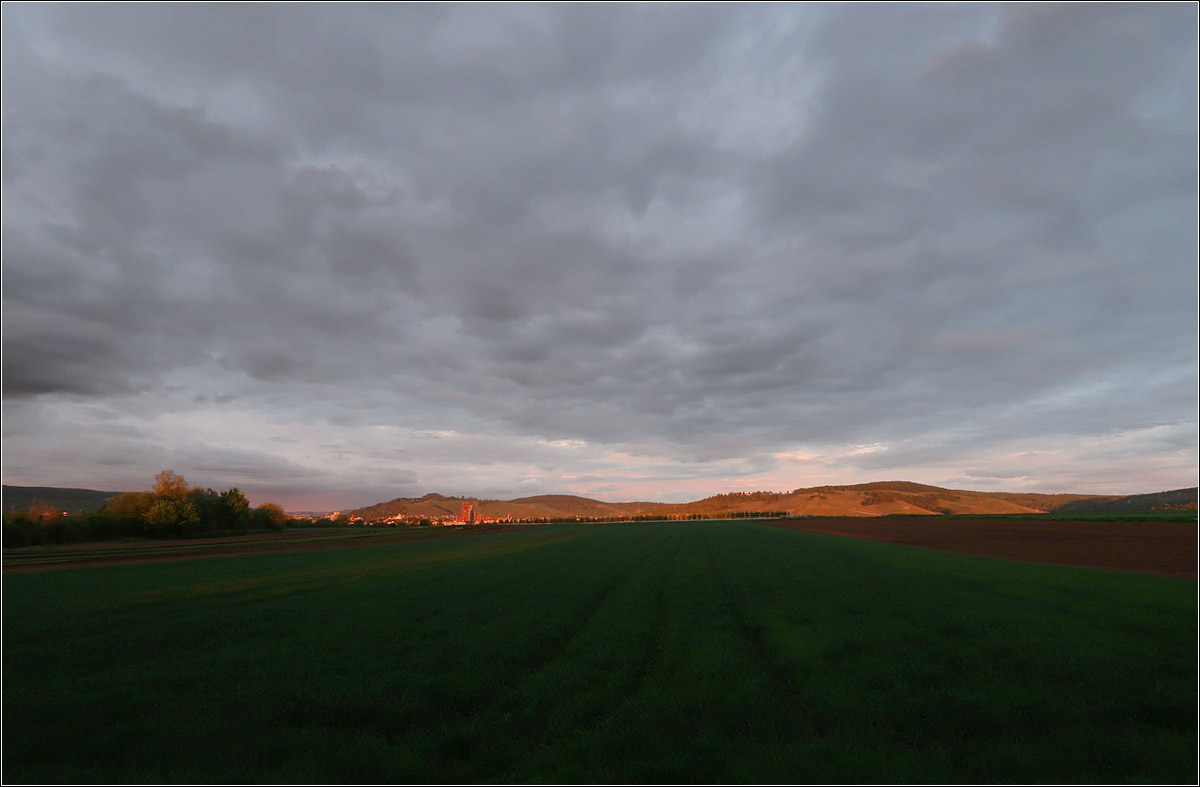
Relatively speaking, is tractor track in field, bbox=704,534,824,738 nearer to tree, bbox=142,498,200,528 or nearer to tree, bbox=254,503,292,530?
tree, bbox=142,498,200,528

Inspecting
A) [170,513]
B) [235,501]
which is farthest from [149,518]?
[235,501]

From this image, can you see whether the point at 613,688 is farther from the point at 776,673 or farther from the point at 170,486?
the point at 170,486

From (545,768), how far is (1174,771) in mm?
8572

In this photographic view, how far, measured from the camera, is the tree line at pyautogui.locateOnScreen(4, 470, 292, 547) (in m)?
74.4

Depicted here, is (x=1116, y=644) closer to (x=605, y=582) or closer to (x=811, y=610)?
(x=811, y=610)

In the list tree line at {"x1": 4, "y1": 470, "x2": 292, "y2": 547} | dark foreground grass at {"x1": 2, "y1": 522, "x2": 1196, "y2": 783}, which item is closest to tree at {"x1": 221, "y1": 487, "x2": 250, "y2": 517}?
tree line at {"x1": 4, "y1": 470, "x2": 292, "y2": 547}

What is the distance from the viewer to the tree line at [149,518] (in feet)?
244

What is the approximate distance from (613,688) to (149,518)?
363 feet

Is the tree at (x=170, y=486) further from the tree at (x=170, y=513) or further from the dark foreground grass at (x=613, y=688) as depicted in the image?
the dark foreground grass at (x=613, y=688)

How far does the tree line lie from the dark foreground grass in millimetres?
76919

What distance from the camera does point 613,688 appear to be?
1099cm

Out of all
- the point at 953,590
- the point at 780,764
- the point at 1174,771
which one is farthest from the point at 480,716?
the point at 953,590

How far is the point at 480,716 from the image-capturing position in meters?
9.70

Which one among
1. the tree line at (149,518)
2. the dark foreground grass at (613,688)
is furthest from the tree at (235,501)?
the dark foreground grass at (613,688)
